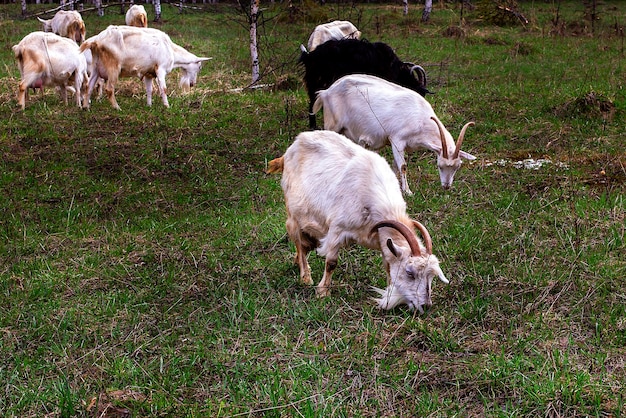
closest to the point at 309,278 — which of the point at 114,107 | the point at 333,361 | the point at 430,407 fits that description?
the point at 333,361

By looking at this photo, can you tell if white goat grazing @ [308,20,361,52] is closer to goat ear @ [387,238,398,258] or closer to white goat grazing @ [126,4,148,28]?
white goat grazing @ [126,4,148,28]

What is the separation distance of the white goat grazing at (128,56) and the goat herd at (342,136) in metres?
0.02

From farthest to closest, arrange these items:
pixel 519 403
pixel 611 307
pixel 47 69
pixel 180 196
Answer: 1. pixel 47 69
2. pixel 180 196
3. pixel 611 307
4. pixel 519 403

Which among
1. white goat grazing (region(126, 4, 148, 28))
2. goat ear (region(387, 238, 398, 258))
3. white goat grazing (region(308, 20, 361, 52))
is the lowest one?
white goat grazing (region(126, 4, 148, 28))

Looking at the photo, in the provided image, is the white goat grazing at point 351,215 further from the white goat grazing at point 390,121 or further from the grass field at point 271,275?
the white goat grazing at point 390,121

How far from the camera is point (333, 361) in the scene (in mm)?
4320

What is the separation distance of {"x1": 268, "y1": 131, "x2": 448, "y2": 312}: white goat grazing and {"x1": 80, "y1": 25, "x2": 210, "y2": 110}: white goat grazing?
608cm

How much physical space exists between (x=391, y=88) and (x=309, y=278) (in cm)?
359

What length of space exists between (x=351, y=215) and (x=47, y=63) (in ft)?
24.5

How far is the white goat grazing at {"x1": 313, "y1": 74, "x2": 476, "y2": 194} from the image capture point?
25.2ft

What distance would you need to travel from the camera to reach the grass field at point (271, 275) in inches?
157

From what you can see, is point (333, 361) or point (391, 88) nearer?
point (333, 361)

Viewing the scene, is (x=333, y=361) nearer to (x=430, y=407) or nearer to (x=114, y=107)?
(x=430, y=407)

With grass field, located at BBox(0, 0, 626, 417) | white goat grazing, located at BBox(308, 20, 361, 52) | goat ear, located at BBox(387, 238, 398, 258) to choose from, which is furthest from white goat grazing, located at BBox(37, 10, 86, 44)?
goat ear, located at BBox(387, 238, 398, 258)
